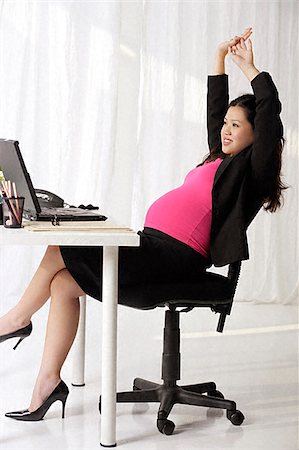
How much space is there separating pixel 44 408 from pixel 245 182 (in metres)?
0.98

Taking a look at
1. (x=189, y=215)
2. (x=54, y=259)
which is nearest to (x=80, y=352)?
(x=54, y=259)

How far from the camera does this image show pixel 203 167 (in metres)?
3.07

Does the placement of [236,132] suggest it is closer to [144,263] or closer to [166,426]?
[144,263]

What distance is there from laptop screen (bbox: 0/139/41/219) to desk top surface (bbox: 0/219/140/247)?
Result: 168 millimetres

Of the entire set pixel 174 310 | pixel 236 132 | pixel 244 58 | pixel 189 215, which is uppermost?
pixel 244 58

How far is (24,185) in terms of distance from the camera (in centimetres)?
271

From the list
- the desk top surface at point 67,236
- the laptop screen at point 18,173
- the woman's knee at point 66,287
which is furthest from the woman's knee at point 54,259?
the desk top surface at point 67,236

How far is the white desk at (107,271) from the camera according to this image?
2.45 metres

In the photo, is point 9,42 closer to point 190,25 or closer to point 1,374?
point 190,25

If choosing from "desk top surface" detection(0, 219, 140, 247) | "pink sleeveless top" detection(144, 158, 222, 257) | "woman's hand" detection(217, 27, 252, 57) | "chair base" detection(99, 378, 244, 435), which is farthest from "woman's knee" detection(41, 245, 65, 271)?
"woman's hand" detection(217, 27, 252, 57)

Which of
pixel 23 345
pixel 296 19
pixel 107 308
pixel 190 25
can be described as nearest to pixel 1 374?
pixel 23 345

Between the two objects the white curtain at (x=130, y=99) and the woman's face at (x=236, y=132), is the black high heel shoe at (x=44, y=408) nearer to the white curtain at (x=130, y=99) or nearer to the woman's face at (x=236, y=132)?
the woman's face at (x=236, y=132)

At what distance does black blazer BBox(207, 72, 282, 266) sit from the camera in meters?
2.83

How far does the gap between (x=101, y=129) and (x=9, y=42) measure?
0.71 m
